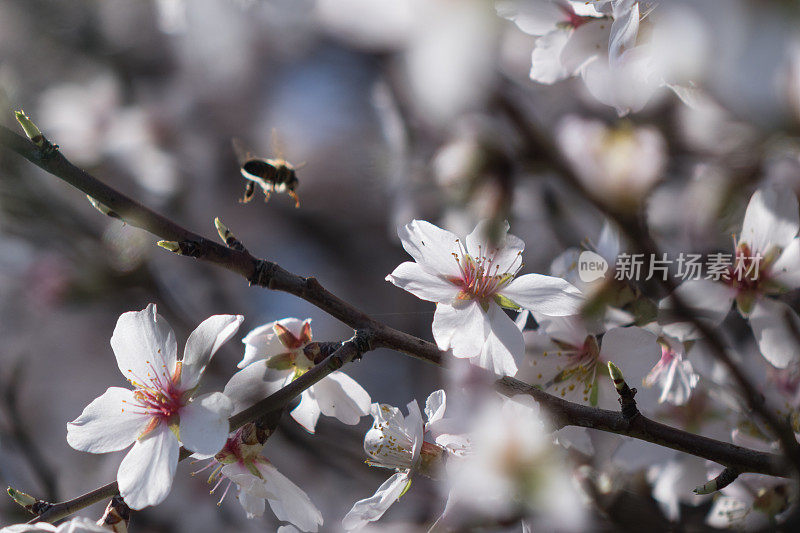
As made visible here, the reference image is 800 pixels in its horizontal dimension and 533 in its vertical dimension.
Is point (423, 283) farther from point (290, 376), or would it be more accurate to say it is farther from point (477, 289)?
point (290, 376)

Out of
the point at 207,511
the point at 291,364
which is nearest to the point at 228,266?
the point at 291,364

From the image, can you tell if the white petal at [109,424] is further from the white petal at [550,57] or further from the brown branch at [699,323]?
the white petal at [550,57]

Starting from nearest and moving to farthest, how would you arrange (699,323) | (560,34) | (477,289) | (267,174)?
1. (699,323)
2. (477,289)
3. (560,34)
4. (267,174)

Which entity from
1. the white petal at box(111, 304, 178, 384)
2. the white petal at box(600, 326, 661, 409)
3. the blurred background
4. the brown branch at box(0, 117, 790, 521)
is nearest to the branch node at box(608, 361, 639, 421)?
the brown branch at box(0, 117, 790, 521)

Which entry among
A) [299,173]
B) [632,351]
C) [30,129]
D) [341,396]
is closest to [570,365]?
[632,351]

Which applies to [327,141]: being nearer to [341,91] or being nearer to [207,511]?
[341,91]
